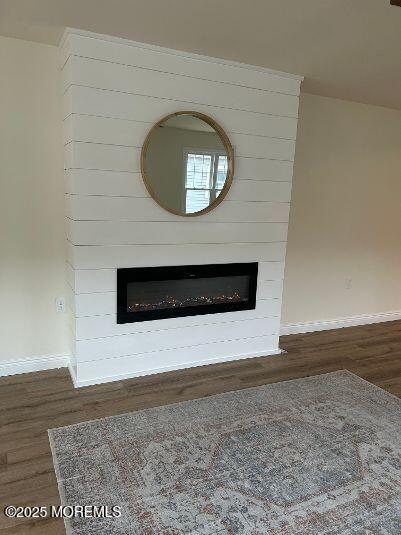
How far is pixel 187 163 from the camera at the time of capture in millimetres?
2822

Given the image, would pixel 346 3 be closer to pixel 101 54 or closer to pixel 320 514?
pixel 101 54

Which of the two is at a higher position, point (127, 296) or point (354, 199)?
point (354, 199)

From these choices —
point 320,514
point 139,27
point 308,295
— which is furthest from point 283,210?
point 320,514

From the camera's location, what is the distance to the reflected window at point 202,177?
2.83m

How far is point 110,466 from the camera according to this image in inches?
75.7

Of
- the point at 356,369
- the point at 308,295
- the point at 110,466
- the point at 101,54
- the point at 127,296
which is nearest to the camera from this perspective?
the point at 110,466

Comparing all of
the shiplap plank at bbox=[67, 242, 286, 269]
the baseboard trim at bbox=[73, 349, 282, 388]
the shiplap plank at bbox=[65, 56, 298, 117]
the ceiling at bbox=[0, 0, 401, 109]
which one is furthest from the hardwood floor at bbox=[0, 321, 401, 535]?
the ceiling at bbox=[0, 0, 401, 109]

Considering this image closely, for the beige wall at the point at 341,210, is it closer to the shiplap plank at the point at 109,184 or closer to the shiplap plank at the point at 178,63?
the shiplap plank at the point at 178,63

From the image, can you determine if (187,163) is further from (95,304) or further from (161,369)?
(161,369)

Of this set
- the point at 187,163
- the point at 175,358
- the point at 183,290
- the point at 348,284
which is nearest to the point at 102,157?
the point at 187,163

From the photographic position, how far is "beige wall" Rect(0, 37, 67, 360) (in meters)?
2.58

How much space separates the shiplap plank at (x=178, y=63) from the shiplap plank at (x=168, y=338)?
188 centimetres

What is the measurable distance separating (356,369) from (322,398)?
0.68 meters

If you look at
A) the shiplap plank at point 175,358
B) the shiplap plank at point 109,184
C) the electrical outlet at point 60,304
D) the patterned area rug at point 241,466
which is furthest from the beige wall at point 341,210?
A: the electrical outlet at point 60,304
